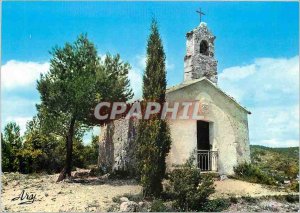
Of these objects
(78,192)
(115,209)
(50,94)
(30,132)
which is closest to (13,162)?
(30,132)

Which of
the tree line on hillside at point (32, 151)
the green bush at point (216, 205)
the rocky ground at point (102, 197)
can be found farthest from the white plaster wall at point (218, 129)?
the tree line on hillside at point (32, 151)

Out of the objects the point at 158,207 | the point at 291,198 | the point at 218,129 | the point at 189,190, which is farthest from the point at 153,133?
the point at 291,198

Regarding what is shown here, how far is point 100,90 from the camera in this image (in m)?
15.8

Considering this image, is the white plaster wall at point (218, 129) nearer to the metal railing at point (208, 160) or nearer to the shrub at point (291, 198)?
the metal railing at point (208, 160)

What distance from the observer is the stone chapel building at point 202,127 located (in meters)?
15.6

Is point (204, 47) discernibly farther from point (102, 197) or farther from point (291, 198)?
point (102, 197)

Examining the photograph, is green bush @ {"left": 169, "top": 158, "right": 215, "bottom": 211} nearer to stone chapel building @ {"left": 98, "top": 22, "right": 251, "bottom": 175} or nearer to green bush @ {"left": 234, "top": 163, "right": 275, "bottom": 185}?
stone chapel building @ {"left": 98, "top": 22, "right": 251, "bottom": 175}

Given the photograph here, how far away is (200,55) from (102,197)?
9.49 metres

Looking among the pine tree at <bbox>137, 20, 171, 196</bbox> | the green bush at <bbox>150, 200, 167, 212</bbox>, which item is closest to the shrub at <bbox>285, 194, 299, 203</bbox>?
the pine tree at <bbox>137, 20, 171, 196</bbox>

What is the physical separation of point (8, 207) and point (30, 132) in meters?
12.8

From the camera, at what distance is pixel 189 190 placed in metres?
11.4

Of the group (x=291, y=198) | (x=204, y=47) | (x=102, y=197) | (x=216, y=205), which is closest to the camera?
(x=216, y=205)

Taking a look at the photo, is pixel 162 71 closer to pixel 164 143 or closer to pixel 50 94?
pixel 164 143

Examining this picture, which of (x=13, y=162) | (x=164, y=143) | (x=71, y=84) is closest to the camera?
(x=164, y=143)
